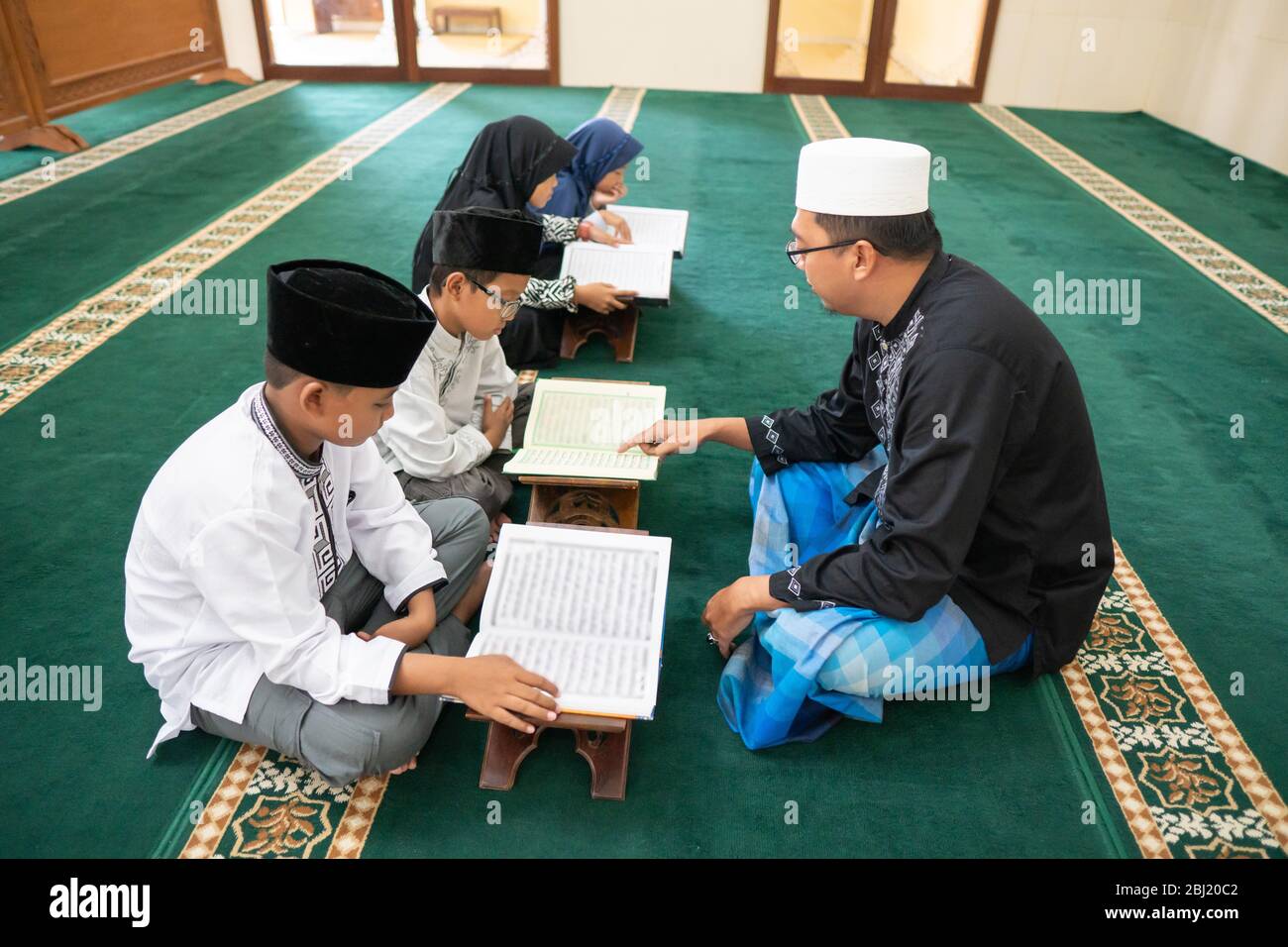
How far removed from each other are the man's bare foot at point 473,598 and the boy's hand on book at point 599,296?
4.18 feet

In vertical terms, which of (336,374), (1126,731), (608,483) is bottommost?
(1126,731)

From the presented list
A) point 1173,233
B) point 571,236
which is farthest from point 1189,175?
point 571,236

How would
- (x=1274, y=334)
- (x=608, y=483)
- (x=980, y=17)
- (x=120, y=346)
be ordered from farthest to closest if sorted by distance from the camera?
1. (x=980, y=17)
2. (x=1274, y=334)
3. (x=120, y=346)
4. (x=608, y=483)

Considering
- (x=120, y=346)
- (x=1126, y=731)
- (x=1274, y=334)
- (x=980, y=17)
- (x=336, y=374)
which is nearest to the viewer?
(x=336, y=374)

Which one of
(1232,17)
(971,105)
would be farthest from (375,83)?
(1232,17)

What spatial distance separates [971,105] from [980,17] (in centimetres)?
69

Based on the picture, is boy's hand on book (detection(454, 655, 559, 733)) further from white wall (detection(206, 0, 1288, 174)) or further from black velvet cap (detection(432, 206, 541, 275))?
white wall (detection(206, 0, 1288, 174))

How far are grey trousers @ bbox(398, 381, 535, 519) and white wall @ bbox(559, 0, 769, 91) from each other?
641 centimetres

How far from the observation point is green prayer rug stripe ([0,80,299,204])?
192 inches

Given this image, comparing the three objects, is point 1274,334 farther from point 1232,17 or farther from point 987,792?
point 1232,17

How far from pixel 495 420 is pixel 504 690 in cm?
108

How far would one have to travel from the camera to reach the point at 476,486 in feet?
7.16

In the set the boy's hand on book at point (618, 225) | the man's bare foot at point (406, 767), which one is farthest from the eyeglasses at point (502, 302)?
the boy's hand on book at point (618, 225)

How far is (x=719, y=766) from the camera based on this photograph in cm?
166
